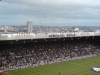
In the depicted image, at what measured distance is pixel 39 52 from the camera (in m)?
59.6

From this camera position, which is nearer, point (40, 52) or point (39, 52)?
point (39, 52)

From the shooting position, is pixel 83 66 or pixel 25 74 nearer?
pixel 25 74

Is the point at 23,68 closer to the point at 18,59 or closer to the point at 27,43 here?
the point at 18,59

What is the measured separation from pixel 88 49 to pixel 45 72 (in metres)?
33.4

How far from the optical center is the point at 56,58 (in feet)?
193

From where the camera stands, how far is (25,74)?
42.4m

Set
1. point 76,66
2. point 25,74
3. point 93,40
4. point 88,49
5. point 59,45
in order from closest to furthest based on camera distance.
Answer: point 25,74 → point 76,66 → point 59,45 → point 88,49 → point 93,40

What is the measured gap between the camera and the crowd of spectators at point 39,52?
169ft

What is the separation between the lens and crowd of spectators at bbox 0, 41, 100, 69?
51.7 metres

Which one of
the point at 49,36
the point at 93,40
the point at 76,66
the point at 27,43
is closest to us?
the point at 76,66

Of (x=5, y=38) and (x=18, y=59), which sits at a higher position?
(x=5, y=38)

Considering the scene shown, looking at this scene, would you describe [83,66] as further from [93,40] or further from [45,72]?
[93,40]

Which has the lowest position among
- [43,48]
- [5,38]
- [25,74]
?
[25,74]

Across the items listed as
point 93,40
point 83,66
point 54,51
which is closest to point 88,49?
point 93,40
